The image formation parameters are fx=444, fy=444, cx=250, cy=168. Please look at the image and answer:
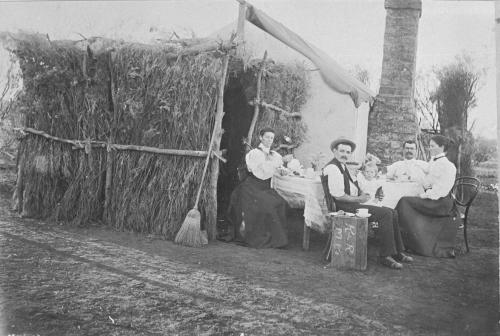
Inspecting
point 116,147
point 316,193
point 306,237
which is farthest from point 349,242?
point 116,147

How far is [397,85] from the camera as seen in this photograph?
9078 millimetres

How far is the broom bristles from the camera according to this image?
5840 millimetres

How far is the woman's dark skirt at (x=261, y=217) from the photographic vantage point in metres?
6.06

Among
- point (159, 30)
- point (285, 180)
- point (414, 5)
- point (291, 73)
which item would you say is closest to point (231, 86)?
point (291, 73)

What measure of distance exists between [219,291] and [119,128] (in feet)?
11.1

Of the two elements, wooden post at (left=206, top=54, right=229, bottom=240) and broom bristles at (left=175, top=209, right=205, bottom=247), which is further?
wooden post at (left=206, top=54, right=229, bottom=240)

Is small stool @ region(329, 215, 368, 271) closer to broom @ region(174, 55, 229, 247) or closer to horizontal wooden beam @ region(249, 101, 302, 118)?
broom @ region(174, 55, 229, 247)

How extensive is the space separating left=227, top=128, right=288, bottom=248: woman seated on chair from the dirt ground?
285mm

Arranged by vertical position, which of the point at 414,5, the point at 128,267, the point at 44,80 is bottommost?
the point at 128,267

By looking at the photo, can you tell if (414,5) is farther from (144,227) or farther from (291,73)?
(144,227)

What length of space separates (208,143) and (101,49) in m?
2.16

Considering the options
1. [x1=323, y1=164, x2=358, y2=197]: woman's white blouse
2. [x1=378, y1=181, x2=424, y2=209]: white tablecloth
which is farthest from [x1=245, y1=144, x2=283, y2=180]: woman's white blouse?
[x1=378, y1=181, x2=424, y2=209]: white tablecloth

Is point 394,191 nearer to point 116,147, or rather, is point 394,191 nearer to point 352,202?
point 352,202

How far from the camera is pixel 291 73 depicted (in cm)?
796
